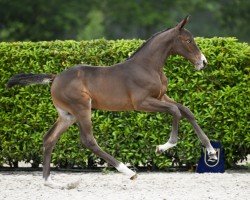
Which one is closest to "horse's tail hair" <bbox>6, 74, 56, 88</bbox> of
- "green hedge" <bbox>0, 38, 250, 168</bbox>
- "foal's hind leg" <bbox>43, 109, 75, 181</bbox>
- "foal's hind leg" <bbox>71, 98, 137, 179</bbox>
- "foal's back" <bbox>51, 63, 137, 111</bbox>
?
"foal's back" <bbox>51, 63, 137, 111</bbox>

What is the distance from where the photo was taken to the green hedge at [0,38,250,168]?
11.3 metres

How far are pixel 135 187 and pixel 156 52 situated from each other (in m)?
1.74

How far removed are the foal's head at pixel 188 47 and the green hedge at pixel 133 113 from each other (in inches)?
99.8

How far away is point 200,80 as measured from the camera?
1127 centimetres

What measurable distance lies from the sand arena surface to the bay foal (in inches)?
19.4

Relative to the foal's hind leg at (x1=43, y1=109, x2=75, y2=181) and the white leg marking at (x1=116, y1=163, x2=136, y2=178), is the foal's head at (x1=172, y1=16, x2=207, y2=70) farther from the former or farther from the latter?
the foal's hind leg at (x1=43, y1=109, x2=75, y2=181)

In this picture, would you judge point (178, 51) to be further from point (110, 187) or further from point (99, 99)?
point (110, 187)

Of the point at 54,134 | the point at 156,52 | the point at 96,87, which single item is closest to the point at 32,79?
the point at 54,134

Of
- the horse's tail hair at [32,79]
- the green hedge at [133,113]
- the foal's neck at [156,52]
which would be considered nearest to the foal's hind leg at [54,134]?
the horse's tail hair at [32,79]

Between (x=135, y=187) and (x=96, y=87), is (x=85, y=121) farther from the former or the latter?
(x=135, y=187)

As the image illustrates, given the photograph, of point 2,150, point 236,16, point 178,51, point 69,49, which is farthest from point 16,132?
point 236,16

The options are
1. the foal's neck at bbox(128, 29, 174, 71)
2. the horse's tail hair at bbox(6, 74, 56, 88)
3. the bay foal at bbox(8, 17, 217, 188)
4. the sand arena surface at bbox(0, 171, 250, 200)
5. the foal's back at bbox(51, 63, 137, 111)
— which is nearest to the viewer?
the sand arena surface at bbox(0, 171, 250, 200)

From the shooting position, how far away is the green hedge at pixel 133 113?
1127cm

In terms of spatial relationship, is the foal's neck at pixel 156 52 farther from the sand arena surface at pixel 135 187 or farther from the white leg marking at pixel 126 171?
the sand arena surface at pixel 135 187
